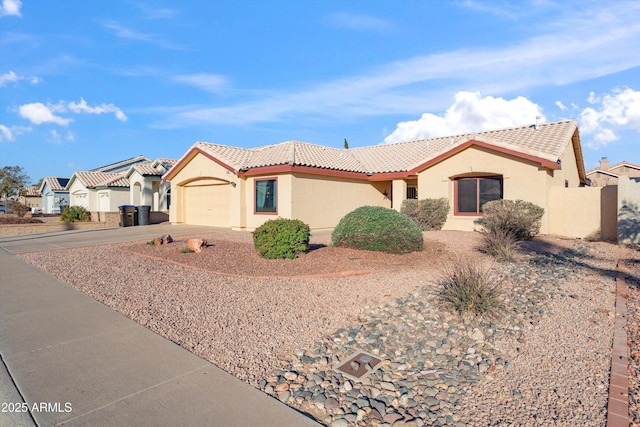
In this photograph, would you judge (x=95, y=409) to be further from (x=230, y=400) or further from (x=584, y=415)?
(x=584, y=415)

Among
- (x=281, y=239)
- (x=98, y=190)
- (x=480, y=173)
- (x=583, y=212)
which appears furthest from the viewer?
(x=98, y=190)

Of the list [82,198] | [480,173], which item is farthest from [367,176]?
[82,198]

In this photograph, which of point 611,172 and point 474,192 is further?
point 611,172

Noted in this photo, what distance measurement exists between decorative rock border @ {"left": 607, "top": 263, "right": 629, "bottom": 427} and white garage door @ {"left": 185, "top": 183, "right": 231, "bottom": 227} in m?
18.0

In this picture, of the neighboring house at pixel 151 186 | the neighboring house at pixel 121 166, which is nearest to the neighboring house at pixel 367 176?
the neighboring house at pixel 151 186

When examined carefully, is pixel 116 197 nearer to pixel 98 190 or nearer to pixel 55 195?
pixel 98 190

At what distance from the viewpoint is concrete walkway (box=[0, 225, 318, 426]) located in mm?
3086

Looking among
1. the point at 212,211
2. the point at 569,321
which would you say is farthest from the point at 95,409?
the point at 212,211

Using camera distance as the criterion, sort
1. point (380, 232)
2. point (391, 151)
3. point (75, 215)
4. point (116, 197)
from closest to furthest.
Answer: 1. point (380, 232)
2. point (75, 215)
3. point (391, 151)
4. point (116, 197)

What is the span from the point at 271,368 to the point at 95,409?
1639 mm

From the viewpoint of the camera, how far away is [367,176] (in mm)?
20656

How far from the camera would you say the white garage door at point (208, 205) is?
2069 centimetres

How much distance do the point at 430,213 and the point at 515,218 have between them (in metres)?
4.14

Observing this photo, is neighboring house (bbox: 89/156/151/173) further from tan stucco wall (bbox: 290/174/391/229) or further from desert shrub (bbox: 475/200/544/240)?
desert shrub (bbox: 475/200/544/240)
